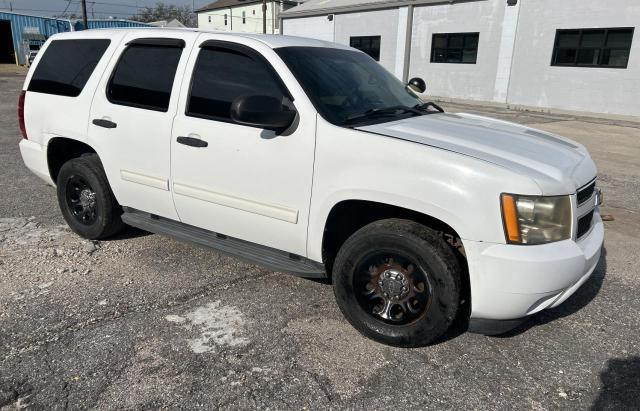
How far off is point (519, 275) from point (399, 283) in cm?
69

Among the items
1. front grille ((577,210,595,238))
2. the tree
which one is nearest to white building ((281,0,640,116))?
front grille ((577,210,595,238))

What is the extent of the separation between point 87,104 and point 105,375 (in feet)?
8.15

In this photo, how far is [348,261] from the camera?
10.3ft

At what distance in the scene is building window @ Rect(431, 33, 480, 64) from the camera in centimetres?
2256

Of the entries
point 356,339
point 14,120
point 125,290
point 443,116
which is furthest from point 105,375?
point 14,120

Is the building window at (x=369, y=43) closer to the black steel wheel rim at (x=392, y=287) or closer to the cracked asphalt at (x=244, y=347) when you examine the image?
the cracked asphalt at (x=244, y=347)

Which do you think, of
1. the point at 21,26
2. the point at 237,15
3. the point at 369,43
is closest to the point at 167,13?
the point at 237,15

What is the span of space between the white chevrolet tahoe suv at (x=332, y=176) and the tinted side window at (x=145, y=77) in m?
0.01

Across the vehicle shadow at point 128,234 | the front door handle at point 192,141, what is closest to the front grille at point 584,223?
the front door handle at point 192,141

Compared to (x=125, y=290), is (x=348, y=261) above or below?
above

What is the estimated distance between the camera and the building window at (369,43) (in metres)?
27.0

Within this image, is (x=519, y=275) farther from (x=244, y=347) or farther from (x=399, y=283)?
(x=244, y=347)

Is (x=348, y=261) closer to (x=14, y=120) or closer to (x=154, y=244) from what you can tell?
(x=154, y=244)

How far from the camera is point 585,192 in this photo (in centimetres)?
310
